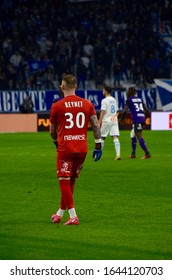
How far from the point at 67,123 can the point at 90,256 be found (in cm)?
316

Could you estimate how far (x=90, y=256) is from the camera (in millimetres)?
11898

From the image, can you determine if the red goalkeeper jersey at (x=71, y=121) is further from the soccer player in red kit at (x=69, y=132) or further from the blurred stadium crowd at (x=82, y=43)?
the blurred stadium crowd at (x=82, y=43)

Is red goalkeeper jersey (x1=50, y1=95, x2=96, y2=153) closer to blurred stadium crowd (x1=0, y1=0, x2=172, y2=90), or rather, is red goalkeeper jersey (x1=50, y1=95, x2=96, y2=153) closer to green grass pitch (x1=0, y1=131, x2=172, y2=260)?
green grass pitch (x1=0, y1=131, x2=172, y2=260)

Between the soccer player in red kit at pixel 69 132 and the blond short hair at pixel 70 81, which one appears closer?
the blond short hair at pixel 70 81

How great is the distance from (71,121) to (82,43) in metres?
37.8

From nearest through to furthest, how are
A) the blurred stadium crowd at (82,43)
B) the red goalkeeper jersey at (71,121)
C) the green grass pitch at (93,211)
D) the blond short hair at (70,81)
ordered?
the green grass pitch at (93,211) → the blond short hair at (70,81) → the red goalkeeper jersey at (71,121) → the blurred stadium crowd at (82,43)

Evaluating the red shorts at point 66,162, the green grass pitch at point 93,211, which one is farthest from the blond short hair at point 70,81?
the green grass pitch at point 93,211

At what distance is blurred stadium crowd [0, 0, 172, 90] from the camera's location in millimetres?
49375

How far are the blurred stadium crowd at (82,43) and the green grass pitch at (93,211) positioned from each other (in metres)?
19.6

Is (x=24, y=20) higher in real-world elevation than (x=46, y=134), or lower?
higher

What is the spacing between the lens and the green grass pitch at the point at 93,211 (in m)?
12.5

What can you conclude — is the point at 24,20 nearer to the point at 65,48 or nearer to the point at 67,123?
the point at 65,48
